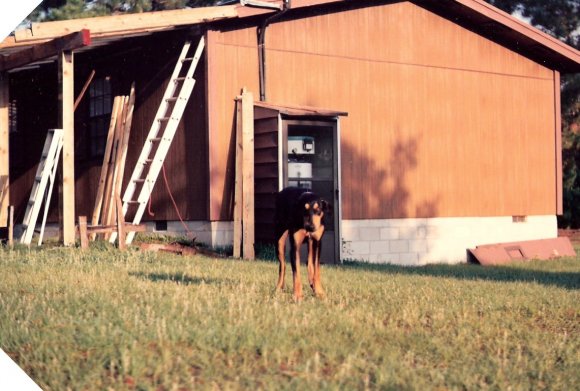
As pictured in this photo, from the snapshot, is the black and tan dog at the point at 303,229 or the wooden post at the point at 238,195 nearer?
the black and tan dog at the point at 303,229

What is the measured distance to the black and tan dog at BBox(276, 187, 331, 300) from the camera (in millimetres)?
8945

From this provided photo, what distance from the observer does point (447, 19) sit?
65.0 feet

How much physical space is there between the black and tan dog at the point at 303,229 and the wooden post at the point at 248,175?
5.49 m

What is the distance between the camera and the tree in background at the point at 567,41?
27328 mm

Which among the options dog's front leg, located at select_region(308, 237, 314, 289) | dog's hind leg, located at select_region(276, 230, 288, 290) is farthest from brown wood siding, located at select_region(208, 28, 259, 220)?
dog's front leg, located at select_region(308, 237, 314, 289)

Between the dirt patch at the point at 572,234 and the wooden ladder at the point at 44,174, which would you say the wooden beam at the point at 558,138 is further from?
the wooden ladder at the point at 44,174

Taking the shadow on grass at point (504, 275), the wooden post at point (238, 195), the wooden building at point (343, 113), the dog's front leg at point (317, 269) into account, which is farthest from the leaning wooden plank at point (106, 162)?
the dog's front leg at point (317, 269)

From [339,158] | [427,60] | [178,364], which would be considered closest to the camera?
[178,364]

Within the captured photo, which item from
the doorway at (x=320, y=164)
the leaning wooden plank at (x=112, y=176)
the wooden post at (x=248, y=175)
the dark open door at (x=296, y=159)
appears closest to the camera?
the wooden post at (x=248, y=175)

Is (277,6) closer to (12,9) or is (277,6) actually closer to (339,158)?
(339,158)

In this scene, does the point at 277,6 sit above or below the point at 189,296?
above

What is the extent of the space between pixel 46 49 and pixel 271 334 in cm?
955

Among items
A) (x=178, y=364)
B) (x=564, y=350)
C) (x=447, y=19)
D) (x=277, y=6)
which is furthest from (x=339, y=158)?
(x=178, y=364)

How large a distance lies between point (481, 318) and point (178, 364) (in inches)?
143
